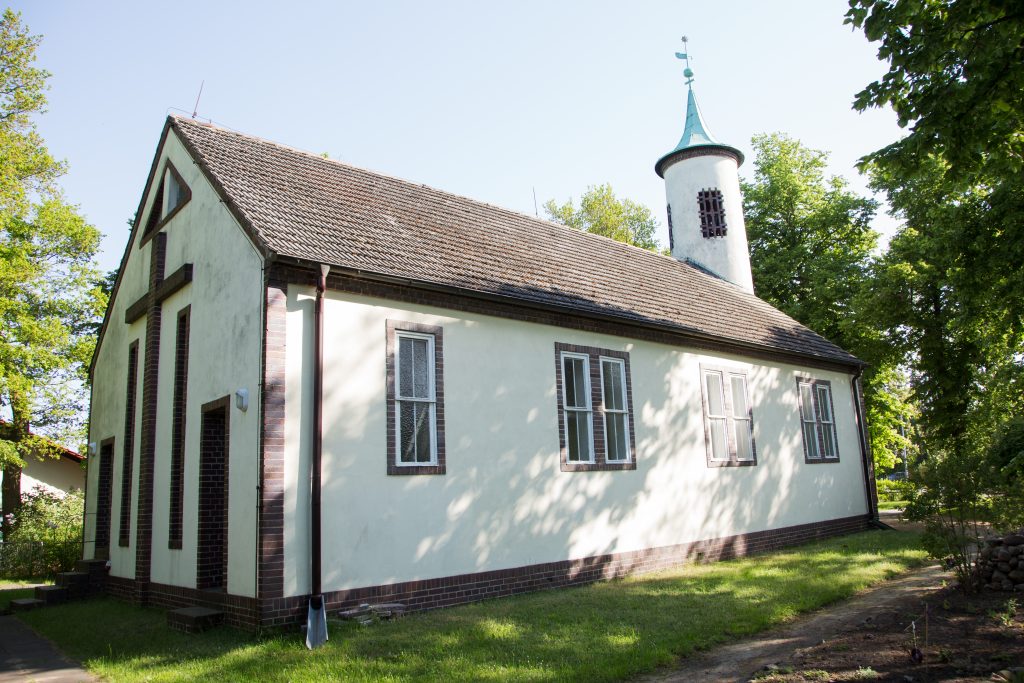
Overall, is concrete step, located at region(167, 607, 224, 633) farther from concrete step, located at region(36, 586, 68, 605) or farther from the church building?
concrete step, located at region(36, 586, 68, 605)

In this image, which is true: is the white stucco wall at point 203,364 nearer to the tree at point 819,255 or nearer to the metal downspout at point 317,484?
the metal downspout at point 317,484

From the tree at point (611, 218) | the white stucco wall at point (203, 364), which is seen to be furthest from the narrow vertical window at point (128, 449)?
the tree at point (611, 218)

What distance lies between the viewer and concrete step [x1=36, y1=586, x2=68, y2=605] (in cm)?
Answer: 1318

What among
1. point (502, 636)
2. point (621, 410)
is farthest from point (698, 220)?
point (502, 636)

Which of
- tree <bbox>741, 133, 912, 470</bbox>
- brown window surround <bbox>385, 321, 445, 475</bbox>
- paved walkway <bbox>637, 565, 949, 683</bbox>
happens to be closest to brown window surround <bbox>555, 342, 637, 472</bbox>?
brown window surround <bbox>385, 321, 445, 475</bbox>

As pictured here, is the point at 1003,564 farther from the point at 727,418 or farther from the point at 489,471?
the point at 489,471

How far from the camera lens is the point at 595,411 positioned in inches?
519

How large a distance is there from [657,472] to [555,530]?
2.91 m

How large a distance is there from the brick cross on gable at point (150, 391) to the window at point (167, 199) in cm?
53

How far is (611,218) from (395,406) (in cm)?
3448

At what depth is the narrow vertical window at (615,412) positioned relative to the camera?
44.1ft

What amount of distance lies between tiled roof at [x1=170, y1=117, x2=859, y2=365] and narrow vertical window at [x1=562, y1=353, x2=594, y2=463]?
97 centimetres

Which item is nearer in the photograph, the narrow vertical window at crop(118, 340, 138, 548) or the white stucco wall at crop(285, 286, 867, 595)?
the white stucco wall at crop(285, 286, 867, 595)

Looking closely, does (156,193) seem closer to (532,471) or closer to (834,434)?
(532,471)
